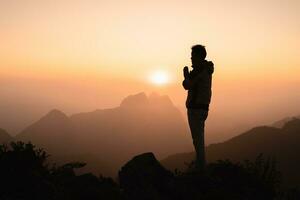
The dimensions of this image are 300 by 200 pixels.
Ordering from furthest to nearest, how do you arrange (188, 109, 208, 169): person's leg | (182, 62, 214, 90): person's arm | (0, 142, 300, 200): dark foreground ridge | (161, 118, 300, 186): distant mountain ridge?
1. (161, 118, 300, 186): distant mountain ridge
2. (188, 109, 208, 169): person's leg
3. (182, 62, 214, 90): person's arm
4. (0, 142, 300, 200): dark foreground ridge

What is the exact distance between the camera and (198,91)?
9922 millimetres

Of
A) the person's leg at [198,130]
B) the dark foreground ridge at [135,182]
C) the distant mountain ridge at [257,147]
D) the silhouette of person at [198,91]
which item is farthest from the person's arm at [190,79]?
the distant mountain ridge at [257,147]

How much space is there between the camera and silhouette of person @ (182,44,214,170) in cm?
987

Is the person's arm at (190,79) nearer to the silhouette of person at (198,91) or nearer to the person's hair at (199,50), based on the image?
the silhouette of person at (198,91)

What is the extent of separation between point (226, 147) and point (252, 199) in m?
88.1

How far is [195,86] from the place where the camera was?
9930 mm

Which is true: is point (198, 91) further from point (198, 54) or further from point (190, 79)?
point (198, 54)

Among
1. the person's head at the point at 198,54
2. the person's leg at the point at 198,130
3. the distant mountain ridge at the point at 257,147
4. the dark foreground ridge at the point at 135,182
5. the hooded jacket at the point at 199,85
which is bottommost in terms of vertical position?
the distant mountain ridge at the point at 257,147

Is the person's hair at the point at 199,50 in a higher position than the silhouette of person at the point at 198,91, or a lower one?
higher

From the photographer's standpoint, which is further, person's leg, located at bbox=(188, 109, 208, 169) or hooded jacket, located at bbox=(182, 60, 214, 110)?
person's leg, located at bbox=(188, 109, 208, 169)

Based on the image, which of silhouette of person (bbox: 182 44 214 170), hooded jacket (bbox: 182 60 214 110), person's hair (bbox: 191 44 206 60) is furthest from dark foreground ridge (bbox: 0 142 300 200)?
person's hair (bbox: 191 44 206 60)

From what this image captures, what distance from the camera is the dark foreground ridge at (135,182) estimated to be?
852 cm

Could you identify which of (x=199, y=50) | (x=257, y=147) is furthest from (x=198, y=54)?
(x=257, y=147)

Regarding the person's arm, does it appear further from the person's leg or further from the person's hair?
the person's leg
